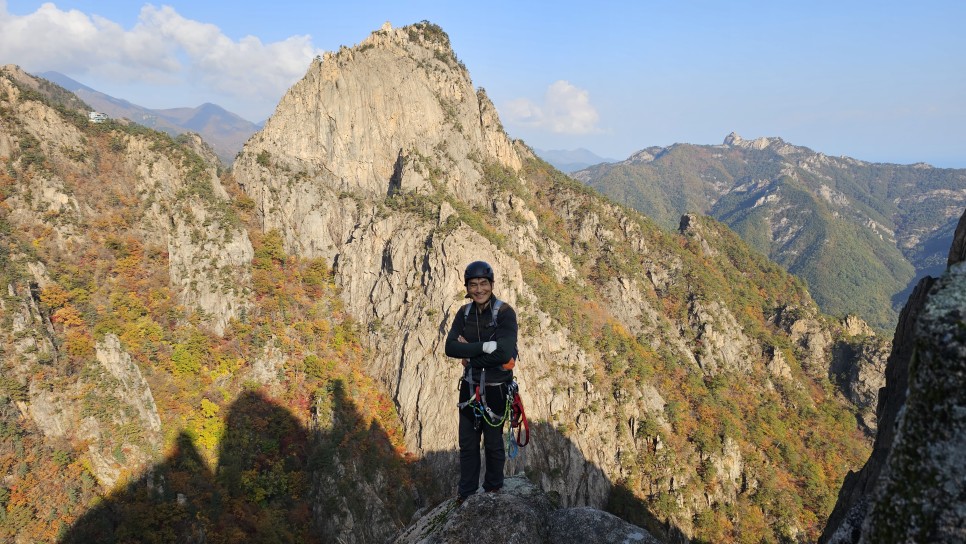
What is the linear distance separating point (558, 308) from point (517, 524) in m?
48.2

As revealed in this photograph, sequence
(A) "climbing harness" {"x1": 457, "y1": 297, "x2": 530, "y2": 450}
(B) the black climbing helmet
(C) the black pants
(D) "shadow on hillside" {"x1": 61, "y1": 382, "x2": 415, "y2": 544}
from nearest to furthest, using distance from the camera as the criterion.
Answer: (B) the black climbing helmet, (A) "climbing harness" {"x1": 457, "y1": 297, "x2": 530, "y2": 450}, (C) the black pants, (D) "shadow on hillside" {"x1": 61, "y1": 382, "x2": 415, "y2": 544}

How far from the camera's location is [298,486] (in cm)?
3656

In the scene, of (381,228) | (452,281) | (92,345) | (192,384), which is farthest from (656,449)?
(92,345)

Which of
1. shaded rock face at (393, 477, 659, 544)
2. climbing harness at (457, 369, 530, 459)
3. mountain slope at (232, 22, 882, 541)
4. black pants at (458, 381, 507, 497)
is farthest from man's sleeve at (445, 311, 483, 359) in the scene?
mountain slope at (232, 22, 882, 541)

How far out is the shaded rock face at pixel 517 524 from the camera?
7.64 metres

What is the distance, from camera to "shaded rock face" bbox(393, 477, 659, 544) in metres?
7.64

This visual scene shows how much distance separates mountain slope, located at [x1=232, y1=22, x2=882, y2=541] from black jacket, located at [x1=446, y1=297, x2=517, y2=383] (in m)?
37.1

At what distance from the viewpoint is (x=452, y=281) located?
47.2 m

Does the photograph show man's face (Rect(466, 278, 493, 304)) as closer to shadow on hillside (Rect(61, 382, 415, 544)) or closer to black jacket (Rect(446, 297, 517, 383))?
black jacket (Rect(446, 297, 517, 383))

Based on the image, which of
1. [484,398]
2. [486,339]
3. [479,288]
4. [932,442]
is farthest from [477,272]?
[932,442]

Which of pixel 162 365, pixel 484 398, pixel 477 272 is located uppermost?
pixel 477 272

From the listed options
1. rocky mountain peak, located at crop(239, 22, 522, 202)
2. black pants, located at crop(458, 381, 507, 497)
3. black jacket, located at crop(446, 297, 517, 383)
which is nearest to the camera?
black jacket, located at crop(446, 297, 517, 383)

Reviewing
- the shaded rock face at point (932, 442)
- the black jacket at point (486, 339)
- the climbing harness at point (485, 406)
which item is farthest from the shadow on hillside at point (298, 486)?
the shaded rock face at point (932, 442)

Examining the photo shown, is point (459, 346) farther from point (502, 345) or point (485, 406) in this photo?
point (485, 406)
